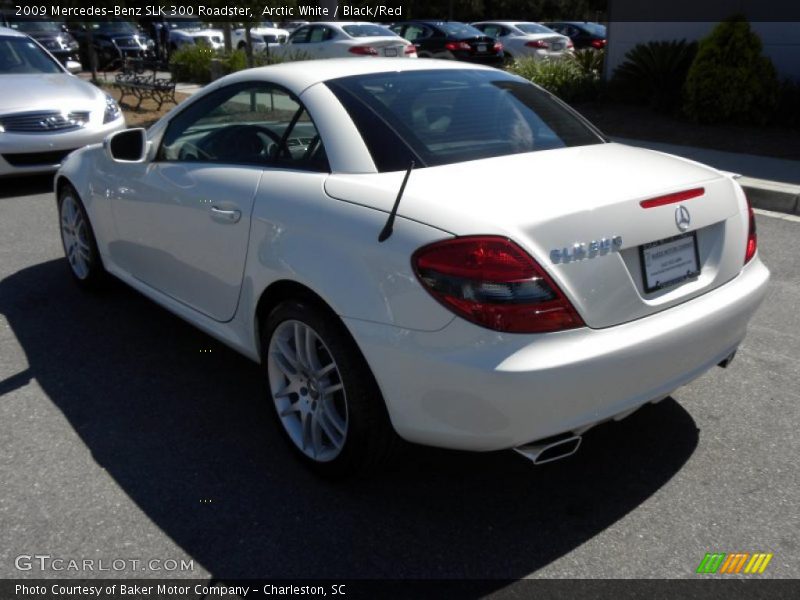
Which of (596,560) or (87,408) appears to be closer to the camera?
(596,560)

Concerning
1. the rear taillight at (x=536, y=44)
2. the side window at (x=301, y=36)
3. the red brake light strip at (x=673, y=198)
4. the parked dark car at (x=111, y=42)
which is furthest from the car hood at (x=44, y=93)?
the parked dark car at (x=111, y=42)

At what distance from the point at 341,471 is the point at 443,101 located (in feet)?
5.26

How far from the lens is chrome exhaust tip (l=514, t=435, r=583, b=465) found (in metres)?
2.67

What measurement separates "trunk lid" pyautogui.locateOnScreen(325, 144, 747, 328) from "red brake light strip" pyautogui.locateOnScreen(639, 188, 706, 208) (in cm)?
2

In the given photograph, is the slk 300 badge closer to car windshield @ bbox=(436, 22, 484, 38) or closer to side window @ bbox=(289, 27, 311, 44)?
side window @ bbox=(289, 27, 311, 44)

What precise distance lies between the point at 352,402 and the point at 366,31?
1771 centimetres

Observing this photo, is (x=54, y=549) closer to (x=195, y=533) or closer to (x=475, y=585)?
(x=195, y=533)

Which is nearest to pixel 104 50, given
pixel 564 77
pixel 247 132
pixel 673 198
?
pixel 564 77

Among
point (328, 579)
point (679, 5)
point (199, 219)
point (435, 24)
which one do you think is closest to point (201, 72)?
point (435, 24)

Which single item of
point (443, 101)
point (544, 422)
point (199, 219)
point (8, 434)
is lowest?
point (8, 434)

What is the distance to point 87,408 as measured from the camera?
383 centimetres

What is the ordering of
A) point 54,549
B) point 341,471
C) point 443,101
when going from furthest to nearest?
point 443,101 < point 341,471 < point 54,549

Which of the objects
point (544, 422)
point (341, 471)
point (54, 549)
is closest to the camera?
point (544, 422)

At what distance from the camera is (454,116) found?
3.39 m
